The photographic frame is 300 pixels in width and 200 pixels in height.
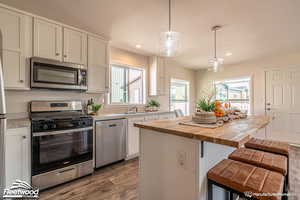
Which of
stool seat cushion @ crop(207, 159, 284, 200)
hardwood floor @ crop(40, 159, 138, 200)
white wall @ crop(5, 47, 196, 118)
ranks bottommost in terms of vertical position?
hardwood floor @ crop(40, 159, 138, 200)

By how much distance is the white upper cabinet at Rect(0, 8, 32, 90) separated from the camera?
1.93 m

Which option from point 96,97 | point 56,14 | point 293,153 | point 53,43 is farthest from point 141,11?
point 293,153

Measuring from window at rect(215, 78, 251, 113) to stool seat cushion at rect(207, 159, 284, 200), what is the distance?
4150 millimetres

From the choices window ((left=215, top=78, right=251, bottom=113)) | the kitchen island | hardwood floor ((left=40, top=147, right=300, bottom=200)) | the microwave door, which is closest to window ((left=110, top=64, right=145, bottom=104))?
the microwave door

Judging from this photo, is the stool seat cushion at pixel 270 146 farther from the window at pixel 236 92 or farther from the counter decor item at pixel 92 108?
the window at pixel 236 92

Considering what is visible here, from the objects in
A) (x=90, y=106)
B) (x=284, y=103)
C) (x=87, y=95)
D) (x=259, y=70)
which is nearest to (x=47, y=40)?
(x=87, y=95)

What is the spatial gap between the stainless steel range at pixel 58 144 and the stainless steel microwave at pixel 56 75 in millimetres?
306

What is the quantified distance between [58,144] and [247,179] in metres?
2.24

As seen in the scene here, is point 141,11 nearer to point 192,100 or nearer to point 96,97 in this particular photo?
point 96,97

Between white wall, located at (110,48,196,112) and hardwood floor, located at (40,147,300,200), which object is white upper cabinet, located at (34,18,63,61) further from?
hardwood floor, located at (40,147,300,200)

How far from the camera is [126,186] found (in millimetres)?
2049

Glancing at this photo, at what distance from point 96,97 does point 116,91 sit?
0.60 metres

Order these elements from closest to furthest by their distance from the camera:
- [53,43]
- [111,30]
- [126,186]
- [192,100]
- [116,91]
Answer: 1. [126,186]
2. [53,43]
3. [111,30]
4. [116,91]
5. [192,100]

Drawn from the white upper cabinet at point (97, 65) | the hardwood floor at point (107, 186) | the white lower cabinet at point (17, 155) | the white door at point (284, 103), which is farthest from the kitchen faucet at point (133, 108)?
the white door at point (284, 103)
